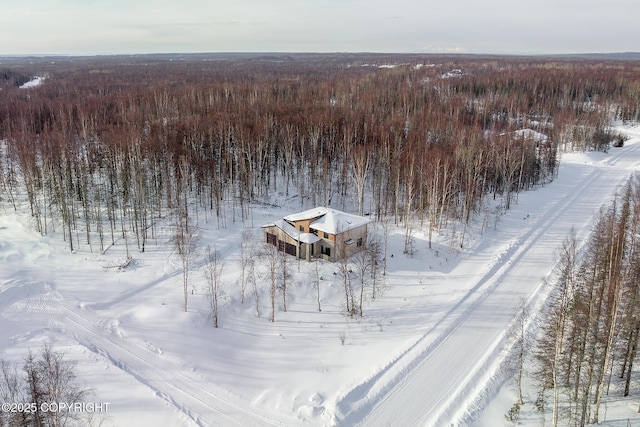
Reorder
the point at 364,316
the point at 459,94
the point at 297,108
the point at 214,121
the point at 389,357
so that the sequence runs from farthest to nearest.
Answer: the point at 459,94
the point at 297,108
the point at 214,121
the point at 364,316
the point at 389,357

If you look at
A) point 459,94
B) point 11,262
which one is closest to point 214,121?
point 11,262

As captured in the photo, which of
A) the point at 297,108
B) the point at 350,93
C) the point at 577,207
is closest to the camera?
the point at 577,207

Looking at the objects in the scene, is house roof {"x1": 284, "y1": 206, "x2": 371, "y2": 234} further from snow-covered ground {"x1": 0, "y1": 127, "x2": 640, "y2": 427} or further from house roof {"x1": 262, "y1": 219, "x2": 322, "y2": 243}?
snow-covered ground {"x1": 0, "y1": 127, "x2": 640, "y2": 427}

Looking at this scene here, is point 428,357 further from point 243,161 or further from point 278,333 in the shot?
point 243,161

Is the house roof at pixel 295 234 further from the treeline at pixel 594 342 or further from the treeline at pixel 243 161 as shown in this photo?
the treeline at pixel 594 342

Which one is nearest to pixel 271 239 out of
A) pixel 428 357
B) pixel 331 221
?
pixel 331 221

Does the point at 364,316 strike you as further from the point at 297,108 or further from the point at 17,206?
the point at 297,108
